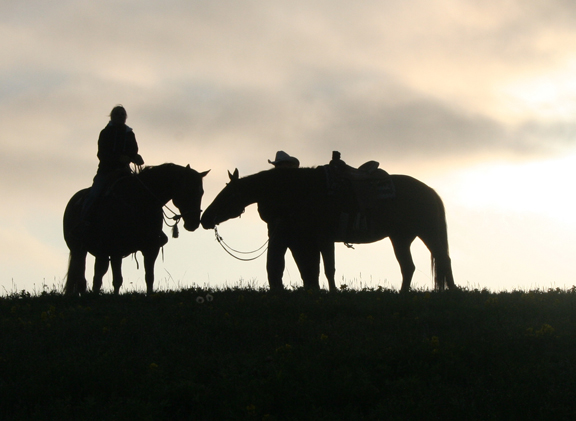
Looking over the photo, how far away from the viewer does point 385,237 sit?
1448 cm

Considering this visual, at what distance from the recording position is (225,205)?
13594 mm

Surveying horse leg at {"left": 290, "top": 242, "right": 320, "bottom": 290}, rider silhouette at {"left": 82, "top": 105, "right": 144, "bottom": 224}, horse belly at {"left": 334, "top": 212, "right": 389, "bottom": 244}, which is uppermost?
rider silhouette at {"left": 82, "top": 105, "right": 144, "bottom": 224}

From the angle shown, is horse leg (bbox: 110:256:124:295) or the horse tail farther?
the horse tail

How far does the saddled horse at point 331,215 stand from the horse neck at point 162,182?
0.83 meters

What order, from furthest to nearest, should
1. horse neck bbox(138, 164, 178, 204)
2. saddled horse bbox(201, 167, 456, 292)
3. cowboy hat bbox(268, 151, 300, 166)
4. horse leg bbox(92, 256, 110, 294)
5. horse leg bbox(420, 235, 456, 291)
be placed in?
cowboy hat bbox(268, 151, 300, 166)
horse leg bbox(420, 235, 456, 291)
horse leg bbox(92, 256, 110, 294)
horse neck bbox(138, 164, 178, 204)
saddled horse bbox(201, 167, 456, 292)

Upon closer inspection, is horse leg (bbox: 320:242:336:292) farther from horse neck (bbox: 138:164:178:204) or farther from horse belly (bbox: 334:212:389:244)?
A: horse neck (bbox: 138:164:178:204)

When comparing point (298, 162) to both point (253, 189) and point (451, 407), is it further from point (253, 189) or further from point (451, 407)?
point (451, 407)

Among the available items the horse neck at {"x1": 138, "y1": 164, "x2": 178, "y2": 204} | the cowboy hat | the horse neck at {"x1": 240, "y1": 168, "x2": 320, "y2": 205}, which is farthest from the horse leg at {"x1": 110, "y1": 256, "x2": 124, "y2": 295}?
the cowboy hat

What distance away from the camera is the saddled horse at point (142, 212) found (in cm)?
1352

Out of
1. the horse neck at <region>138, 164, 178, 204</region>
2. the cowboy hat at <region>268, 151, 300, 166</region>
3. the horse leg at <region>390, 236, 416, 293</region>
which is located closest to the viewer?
the horse neck at <region>138, 164, 178, 204</region>

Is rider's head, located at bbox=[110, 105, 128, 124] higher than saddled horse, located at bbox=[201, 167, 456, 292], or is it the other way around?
rider's head, located at bbox=[110, 105, 128, 124]

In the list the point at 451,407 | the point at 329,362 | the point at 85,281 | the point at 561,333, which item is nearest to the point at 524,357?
the point at 561,333

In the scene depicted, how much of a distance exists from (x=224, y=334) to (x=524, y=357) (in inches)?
142

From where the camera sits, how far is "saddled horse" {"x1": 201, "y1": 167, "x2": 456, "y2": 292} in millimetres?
13320
